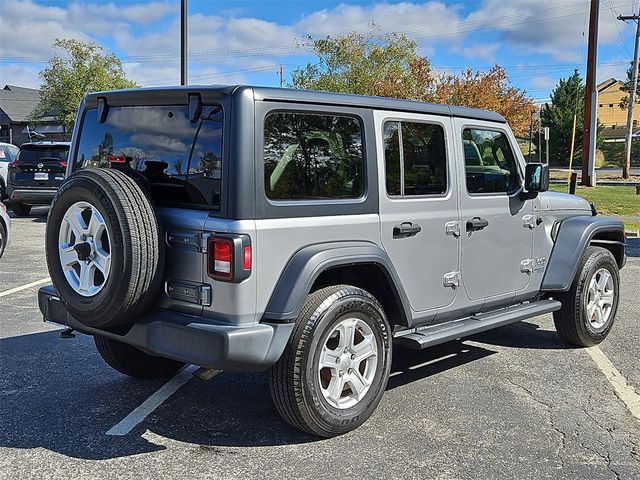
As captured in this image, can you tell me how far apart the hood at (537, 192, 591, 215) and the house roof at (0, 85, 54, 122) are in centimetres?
6580

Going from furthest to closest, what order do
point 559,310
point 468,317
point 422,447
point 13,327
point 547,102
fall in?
1. point 547,102
2. point 13,327
3. point 559,310
4. point 468,317
5. point 422,447

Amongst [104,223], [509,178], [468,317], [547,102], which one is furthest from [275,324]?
[547,102]

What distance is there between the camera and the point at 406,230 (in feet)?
14.0

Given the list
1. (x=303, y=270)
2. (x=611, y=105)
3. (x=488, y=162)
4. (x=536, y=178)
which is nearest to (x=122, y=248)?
(x=303, y=270)

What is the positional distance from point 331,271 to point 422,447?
1119 mm

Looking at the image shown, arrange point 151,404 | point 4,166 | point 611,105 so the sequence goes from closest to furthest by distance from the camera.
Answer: point 151,404 → point 4,166 → point 611,105

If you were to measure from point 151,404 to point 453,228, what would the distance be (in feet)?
7.60

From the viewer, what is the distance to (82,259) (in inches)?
147

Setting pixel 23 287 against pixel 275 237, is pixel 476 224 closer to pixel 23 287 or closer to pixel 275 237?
pixel 275 237

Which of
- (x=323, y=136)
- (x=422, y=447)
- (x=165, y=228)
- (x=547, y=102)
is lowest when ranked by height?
(x=422, y=447)

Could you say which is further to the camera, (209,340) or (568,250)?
(568,250)

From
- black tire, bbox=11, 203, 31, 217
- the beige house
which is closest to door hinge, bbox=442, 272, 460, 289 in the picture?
black tire, bbox=11, 203, 31, 217

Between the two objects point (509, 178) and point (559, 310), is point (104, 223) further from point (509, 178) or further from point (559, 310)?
point (559, 310)

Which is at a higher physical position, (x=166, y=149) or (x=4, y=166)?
(x=4, y=166)
